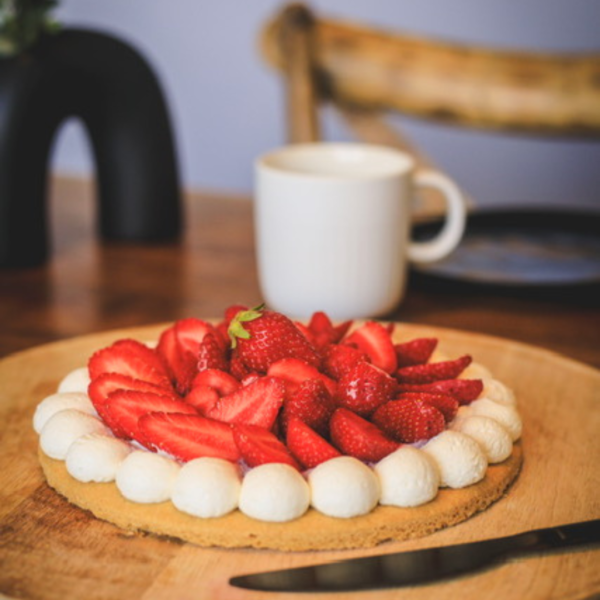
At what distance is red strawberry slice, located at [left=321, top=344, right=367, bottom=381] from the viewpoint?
83 centimetres

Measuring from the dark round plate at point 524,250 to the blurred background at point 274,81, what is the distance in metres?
1.35

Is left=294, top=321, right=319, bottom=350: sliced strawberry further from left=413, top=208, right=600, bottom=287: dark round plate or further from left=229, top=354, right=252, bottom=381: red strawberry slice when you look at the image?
left=413, top=208, right=600, bottom=287: dark round plate

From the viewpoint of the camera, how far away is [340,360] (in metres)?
0.84

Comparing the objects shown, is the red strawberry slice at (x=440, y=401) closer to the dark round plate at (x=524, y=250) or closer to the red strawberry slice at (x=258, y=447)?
the red strawberry slice at (x=258, y=447)

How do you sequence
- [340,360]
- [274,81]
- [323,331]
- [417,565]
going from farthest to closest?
1. [274,81]
2. [323,331]
3. [340,360]
4. [417,565]

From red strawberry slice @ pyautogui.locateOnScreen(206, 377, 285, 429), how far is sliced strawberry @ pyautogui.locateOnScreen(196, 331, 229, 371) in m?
0.08

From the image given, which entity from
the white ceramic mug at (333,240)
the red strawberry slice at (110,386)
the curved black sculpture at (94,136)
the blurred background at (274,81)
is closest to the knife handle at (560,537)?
the red strawberry slice at (110,386)

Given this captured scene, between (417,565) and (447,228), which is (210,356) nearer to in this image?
(417,565)

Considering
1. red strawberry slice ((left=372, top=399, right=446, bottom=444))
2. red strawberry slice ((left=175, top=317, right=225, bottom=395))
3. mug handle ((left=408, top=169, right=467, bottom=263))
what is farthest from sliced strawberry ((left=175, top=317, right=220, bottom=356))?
mug handle ((left=408, top=169, right=467, bottom=263))

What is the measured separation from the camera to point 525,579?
2.05 ft

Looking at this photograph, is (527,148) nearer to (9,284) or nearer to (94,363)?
(9,284)

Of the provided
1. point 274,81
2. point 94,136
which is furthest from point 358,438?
point 274,81

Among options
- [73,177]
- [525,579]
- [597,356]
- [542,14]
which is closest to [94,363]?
[525,579]

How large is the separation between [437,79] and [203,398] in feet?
4.25
